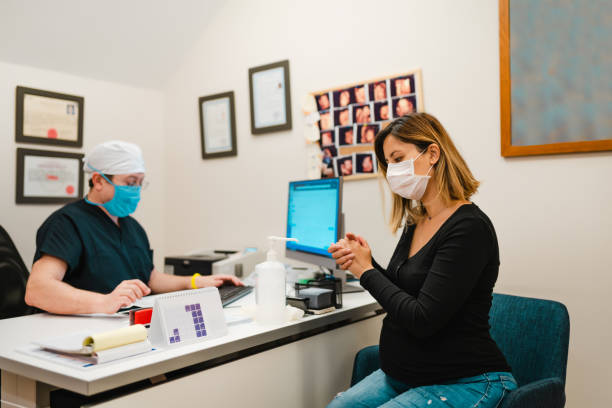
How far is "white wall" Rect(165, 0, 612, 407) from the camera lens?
1807 mm

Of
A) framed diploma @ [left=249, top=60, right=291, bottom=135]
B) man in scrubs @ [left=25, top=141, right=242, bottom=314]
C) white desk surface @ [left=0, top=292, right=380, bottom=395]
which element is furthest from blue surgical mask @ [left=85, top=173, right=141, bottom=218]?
framed diploma @ [left=249, top=60, right=291, bottom=135]

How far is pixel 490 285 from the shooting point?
1272mm

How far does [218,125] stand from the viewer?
3.07 metres

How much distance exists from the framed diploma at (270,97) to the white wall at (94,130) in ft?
2.84

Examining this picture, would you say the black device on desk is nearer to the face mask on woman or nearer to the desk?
the desk

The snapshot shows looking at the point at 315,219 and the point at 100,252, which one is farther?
the point at 315,219

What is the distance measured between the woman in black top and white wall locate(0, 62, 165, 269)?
6.72 ft

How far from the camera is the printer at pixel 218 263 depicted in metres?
2.53

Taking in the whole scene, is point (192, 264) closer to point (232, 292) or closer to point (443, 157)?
point (232, 292)

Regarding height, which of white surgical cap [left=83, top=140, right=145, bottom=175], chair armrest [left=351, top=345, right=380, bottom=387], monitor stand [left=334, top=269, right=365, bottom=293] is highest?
white surgical cap [left=83, top=140, right=145, bottom=175]

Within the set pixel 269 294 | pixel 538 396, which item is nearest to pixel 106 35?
pixel 269 294

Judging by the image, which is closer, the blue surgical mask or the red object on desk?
the red object on desk

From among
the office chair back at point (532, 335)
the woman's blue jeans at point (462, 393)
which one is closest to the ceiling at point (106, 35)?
the office chair back at point (532, 335)

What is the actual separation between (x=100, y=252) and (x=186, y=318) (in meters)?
0.74
